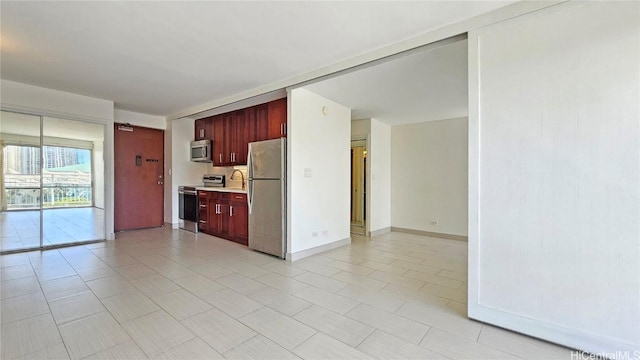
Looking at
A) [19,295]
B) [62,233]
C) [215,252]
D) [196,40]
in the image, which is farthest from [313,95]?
[62,233]

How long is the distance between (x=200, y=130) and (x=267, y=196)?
307 centimetres

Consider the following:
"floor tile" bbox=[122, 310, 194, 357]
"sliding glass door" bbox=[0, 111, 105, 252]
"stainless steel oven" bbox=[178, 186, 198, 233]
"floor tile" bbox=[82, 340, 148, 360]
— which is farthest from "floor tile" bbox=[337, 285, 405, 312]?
"sliding glass door" bbox=[0, 111, 105, 252]

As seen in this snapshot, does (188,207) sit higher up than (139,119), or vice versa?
(139,119)

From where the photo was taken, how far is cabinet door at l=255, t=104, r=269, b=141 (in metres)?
4.45

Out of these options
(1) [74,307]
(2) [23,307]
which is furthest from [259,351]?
(2) [23,307]

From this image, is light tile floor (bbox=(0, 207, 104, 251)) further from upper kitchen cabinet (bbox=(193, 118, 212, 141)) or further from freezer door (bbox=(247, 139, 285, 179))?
freezer door (bbox=(247, 139, 285, 179))

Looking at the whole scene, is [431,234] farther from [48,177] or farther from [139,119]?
[48,177]

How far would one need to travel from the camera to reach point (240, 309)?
→ 7.81 feet

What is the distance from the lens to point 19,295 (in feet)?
Answer: 8.50

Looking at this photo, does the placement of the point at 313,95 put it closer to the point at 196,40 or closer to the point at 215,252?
the point at 196,40

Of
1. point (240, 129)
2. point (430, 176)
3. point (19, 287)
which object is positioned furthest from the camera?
point (430, 176)

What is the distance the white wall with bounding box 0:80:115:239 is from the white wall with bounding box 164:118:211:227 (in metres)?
1.19

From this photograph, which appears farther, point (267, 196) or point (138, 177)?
point (138, 177)

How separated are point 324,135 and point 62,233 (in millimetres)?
4534
